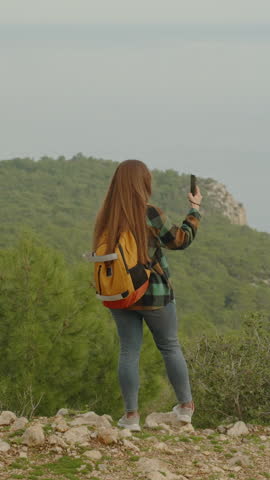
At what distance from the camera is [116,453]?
3922mm

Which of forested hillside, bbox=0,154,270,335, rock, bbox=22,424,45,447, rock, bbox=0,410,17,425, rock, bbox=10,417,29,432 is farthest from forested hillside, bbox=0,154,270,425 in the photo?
forested hillside, bbox=0,154,270,335

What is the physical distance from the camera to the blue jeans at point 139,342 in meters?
4.22

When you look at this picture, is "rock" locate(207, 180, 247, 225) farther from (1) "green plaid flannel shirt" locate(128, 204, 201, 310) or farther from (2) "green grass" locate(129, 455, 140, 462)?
(2) "green grass" locate(129, 455, 140, 462)

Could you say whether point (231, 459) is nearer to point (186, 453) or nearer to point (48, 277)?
point (186, 453)

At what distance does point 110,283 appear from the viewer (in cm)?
401

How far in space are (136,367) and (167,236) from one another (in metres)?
0.84

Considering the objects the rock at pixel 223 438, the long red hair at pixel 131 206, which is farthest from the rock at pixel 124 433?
the long red hair at pixel 131 206

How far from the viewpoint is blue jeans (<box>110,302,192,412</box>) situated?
13.8ft

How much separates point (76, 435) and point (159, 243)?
1176 mm

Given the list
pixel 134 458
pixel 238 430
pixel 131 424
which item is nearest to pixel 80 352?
pixel 238 430

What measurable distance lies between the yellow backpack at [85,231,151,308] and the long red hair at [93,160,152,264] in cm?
4

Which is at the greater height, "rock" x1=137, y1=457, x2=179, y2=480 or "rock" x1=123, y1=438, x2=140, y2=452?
"rock" x1=123, y1=438, x2=140, y2=452

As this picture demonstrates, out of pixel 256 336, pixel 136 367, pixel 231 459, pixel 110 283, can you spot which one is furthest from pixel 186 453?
pixel 256 336

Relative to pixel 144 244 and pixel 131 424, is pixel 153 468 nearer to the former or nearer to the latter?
pixel 131 424
